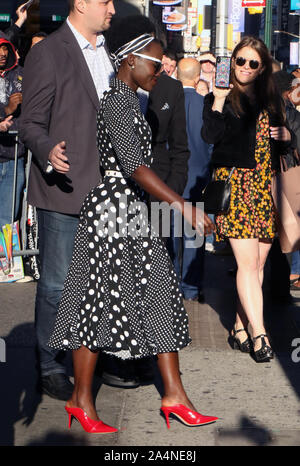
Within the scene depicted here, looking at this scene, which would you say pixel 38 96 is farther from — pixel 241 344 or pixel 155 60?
pixel 241 344

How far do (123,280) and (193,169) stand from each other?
3.65 m

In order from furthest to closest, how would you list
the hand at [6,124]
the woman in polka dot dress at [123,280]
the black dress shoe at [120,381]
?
the hand at [6,124], the black dress shoe at [120,381], the woman in polka dot dress at [123,280]

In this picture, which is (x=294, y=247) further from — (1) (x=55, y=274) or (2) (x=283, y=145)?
(1) (x=55, y=274)

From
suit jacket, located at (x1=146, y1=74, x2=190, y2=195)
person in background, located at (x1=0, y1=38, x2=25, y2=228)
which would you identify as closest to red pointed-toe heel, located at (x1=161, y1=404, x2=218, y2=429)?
suit jacket, located at (x1=146, y1=74, x2=190, y2=195)

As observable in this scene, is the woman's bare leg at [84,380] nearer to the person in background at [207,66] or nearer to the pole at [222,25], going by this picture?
the person in background at [207,66]

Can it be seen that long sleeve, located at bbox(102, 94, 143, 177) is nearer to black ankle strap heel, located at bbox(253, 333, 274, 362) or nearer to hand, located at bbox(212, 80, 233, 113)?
hand, located at bbox(212, 80, 233, 113)

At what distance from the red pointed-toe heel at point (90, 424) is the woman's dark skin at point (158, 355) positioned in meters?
0.02

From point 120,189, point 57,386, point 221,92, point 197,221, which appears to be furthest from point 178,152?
point 197,221

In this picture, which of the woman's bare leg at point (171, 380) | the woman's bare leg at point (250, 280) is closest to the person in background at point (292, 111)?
the woman's bare leg at point (250, 280)

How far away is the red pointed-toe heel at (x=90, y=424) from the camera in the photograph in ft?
13.9

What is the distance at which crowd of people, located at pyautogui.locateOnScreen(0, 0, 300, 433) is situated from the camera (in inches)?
165

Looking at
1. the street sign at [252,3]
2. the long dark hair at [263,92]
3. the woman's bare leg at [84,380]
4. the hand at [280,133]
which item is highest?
the long dark hair at [263,92]

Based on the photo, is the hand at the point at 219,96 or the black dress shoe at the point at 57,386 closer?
the black dress shoe at the point at 57,386
